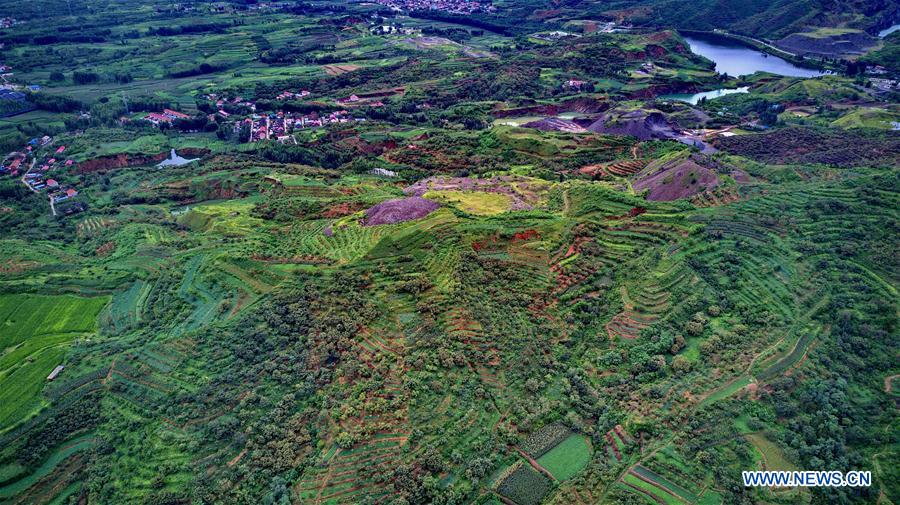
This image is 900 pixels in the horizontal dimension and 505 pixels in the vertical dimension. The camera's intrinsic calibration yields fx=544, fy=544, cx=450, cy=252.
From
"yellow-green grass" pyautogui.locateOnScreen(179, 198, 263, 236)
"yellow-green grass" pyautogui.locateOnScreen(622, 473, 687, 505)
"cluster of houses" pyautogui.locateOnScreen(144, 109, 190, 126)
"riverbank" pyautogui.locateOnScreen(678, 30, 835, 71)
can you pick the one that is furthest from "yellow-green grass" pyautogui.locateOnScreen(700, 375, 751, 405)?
"riverbank" pyautogui.locateOnScreen(678, 30, 835, 71)

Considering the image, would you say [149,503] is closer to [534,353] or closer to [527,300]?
[534,353]

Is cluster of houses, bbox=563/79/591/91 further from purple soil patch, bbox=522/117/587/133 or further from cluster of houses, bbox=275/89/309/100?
cluster of houses, bbox=275/89/309/100

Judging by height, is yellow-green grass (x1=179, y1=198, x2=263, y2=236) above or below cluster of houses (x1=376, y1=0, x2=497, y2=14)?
below

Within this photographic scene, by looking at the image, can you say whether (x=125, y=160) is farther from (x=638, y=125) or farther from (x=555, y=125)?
(x=638, y=125)

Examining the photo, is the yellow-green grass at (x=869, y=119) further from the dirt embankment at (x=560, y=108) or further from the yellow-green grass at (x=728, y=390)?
the yellow-green grass at (x=728, y=390)

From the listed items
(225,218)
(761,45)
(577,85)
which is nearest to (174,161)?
(225,218)

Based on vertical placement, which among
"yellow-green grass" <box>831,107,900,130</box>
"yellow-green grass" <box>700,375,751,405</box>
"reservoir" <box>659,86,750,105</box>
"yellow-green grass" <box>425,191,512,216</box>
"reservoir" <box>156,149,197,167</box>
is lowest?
"reservoir" <box>156,149,197,167</box>
